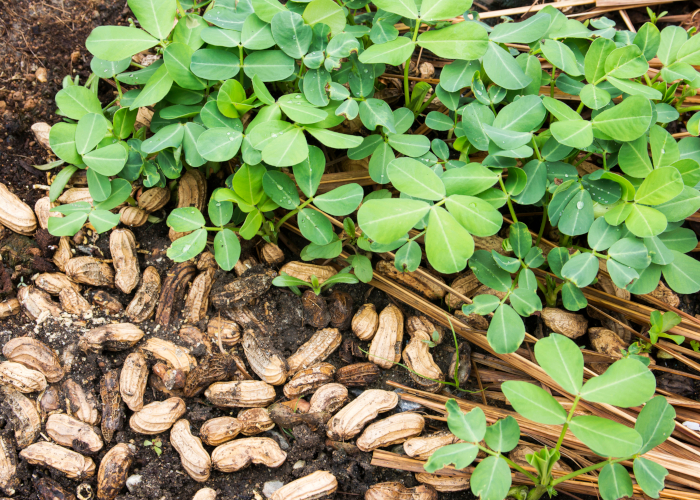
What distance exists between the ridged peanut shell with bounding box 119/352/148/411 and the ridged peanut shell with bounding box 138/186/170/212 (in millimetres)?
556

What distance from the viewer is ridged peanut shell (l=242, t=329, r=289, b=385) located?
1539 mm

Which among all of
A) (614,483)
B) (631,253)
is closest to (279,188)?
(631,253)

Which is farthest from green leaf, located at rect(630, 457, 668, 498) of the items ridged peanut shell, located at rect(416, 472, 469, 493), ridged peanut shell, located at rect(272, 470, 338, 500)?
ridged peanut shell, located at rect(272, 470, 338, 500)

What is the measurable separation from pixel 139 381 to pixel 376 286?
87 cm

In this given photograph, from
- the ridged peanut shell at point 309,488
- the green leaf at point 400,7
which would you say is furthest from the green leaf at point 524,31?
the ridged peanut shell at point 309,488

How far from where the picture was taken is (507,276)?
4.79 feet

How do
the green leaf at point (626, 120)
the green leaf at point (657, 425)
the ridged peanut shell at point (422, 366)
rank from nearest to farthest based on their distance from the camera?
the green leaf at point (657, 425), the green leaf at point (626, 120), the ridged peanut shell at point (422, 366)

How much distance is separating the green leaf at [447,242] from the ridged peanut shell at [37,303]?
1.30 meters

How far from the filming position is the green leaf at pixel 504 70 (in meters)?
1.47

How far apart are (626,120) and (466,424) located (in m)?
1.01

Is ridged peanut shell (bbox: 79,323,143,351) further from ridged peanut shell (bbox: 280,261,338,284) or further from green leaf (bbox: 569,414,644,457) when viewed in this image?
green leaf (bbox: 569,414,644,457)

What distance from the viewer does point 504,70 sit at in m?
1.47

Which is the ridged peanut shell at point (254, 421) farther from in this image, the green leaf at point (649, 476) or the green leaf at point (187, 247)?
the green leaf at point (649, 476)

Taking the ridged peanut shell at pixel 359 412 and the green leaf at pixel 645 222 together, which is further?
the ridged peanut shell at pixel 359 412
